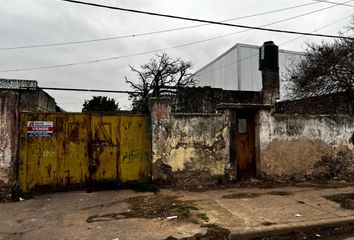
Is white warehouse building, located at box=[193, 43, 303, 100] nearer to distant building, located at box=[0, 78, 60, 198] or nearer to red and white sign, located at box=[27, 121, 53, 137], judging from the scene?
red and white sign, located at box=[27, 121, 53, 137]

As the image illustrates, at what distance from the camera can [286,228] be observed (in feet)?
20.7

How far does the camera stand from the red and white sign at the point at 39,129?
9.05 m

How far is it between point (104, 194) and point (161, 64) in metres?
18.1

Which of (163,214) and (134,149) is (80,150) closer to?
(134,149)

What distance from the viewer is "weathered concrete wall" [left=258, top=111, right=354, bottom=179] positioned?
35.7 ft

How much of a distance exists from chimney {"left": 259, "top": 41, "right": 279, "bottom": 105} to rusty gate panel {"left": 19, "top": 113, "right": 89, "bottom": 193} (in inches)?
277

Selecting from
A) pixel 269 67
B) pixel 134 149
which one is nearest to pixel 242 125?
pixel 269 67

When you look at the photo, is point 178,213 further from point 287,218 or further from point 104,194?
point 104,194

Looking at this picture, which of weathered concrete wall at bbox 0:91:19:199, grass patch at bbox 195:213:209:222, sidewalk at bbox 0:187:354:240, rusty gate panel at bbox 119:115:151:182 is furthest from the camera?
rusty gate panel at bbox 119:115:151:182

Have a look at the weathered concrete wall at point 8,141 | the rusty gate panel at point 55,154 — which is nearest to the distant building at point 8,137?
the weathered concrete wall at point 8,141

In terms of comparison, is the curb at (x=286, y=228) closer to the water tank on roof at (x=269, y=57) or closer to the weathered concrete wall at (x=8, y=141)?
the weathered concrete wall at (x=8, y=141)

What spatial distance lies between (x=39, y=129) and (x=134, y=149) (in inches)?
102

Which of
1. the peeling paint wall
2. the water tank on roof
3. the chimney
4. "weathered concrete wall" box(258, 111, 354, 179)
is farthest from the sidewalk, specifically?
the water tank on roof

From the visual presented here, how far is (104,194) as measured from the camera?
360 inches
